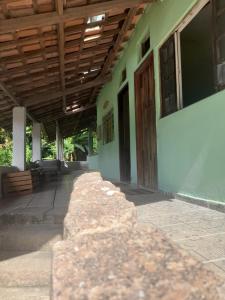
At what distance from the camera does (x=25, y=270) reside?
176 inches

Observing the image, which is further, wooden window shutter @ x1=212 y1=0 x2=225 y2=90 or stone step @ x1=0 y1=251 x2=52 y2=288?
wooden window shutter @ x1=212 y1=0 x2=225 y2=90

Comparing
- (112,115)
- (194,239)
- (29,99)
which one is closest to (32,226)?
(194,239)

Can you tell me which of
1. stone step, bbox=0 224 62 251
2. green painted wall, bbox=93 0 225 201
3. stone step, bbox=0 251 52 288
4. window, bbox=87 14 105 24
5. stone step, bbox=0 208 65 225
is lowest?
stone step, bbox=0 251 52 288

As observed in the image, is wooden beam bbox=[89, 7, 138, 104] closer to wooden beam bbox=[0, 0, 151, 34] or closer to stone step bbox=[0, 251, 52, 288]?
wooden beam bbox=[0, 0, 151, 34]

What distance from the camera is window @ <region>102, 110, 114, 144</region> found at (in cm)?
1454

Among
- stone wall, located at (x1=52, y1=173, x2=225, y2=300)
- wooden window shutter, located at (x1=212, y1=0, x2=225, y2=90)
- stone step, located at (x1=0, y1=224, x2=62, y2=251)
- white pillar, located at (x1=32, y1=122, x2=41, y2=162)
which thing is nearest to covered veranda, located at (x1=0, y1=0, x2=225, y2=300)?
stone step, located at (x1=0, y1=224, x2=62, y2=251)

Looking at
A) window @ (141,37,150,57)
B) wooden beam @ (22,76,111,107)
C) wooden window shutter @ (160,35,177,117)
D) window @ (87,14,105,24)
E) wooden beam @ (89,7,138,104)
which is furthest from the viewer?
wooden beam @ (22,76,111,107)

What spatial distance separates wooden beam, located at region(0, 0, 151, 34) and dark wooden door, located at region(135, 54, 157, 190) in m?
1.58

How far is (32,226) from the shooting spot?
20.5 feet

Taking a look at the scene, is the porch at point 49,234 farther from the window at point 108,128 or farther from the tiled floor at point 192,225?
the window at point 108,128

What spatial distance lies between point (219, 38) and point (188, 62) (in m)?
2.75

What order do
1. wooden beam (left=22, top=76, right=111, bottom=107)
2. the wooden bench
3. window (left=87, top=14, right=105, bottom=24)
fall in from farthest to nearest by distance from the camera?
wooden beam (left=22, top=76, right=111, bottom=107)
the wooden bench
window (left=87, top=14, right=105, bottom=24)

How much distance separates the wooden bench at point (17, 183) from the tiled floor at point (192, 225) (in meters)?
4.58

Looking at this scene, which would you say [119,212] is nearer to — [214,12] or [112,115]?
[214,12]
